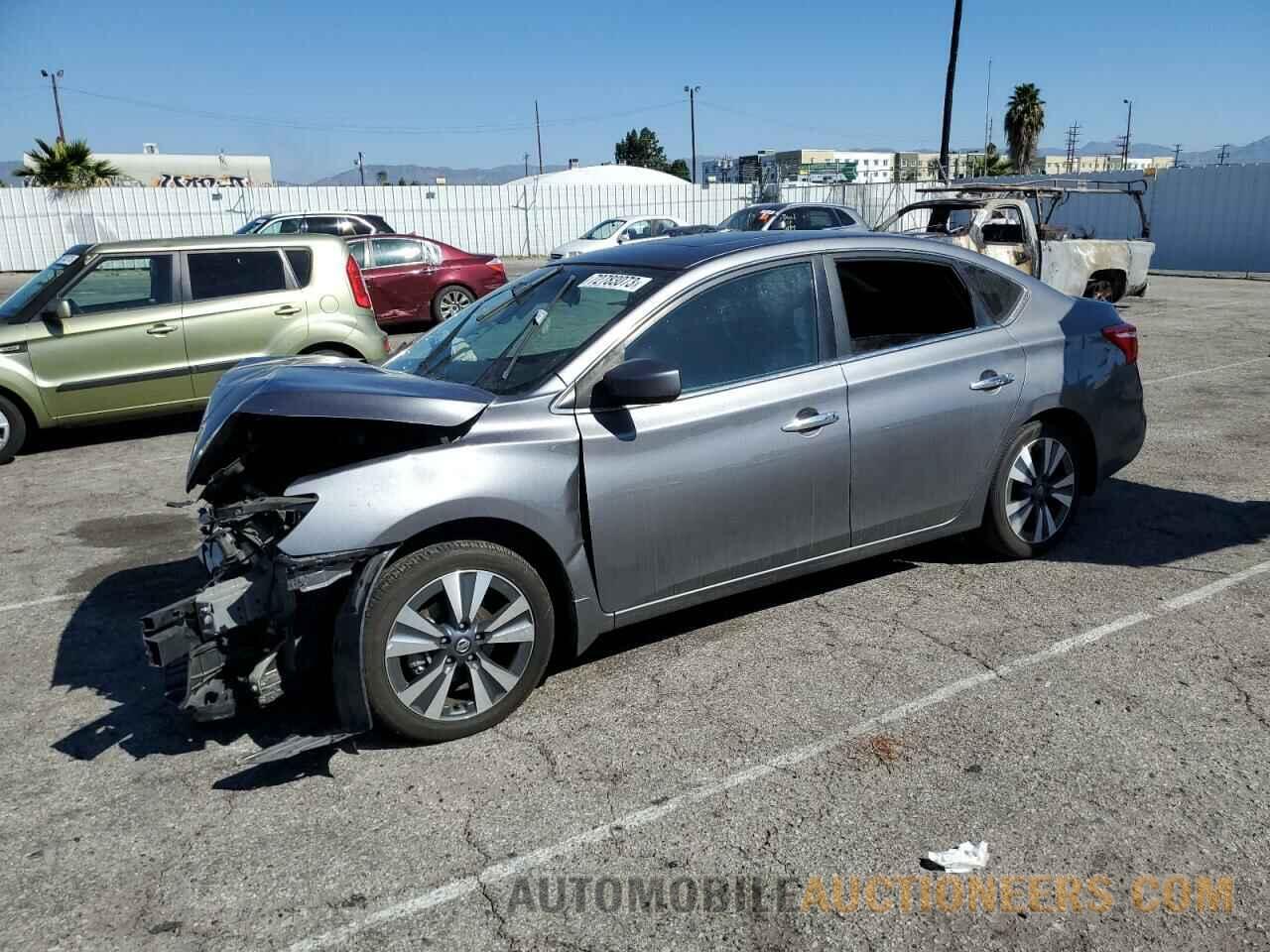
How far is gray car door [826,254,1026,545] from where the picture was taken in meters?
4.69

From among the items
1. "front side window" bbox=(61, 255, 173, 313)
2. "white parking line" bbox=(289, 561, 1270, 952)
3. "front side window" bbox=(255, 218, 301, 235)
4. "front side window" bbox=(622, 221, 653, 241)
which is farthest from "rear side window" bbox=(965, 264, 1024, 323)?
"front side window" bbox=(622, 221, 653, 241)

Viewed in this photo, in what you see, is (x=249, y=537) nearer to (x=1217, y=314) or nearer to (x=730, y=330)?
(x=730, y=330)

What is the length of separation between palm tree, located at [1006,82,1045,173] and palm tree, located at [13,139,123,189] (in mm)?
41913

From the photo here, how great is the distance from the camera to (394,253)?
16031 mm

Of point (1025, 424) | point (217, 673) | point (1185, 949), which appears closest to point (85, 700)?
point (217, 673)

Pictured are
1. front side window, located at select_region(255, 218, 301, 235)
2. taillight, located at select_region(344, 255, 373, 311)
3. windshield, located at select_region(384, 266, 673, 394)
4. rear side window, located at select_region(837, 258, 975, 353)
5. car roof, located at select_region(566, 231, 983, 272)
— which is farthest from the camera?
front side window, located at select_region(255, 218, 301, 235)

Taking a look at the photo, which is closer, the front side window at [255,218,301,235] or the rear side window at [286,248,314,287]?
the rear side window at [286,248,314,287]

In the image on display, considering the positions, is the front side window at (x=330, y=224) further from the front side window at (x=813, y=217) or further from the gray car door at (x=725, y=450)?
the gray car door at (x=725, y=450)

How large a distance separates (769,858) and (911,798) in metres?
0.58

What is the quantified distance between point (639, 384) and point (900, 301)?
5.40ft

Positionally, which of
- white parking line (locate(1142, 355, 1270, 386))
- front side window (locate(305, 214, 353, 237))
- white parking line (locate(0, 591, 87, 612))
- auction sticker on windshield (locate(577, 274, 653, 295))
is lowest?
white parking line (locate(1142, 355, 1270, 386))

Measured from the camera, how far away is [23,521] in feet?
22.5

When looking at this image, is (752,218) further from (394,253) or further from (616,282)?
(616,282)

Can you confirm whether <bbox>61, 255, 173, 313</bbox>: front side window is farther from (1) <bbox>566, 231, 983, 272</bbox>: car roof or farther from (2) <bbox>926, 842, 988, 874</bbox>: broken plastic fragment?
(2) <bbox>926, 842, 988, 874</bbox>: broken plastic fragment
